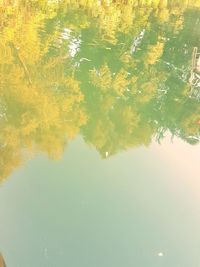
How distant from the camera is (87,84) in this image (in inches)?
319

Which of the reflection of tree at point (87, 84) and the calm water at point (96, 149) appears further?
the reflection of tree at point (87, 84)

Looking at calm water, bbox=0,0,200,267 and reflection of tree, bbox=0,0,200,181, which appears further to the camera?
reflection of tree, bbox=0,0,200,181

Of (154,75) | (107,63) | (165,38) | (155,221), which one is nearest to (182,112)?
(154,75)

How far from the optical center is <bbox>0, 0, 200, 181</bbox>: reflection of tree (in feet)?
21.1

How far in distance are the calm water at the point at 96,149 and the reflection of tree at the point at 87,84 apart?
0.03m

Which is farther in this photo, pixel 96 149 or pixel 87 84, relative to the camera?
pixel 87 84

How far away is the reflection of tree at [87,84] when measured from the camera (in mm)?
6445

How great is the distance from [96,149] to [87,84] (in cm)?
227

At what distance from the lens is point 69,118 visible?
6.89 m

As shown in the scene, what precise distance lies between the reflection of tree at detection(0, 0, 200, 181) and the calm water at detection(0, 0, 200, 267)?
3 cm

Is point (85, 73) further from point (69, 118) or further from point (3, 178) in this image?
point (3, 178)

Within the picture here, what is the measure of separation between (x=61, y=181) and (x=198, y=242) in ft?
6.01

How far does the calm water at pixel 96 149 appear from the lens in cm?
453

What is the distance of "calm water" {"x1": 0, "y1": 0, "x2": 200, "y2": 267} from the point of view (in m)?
4.53
